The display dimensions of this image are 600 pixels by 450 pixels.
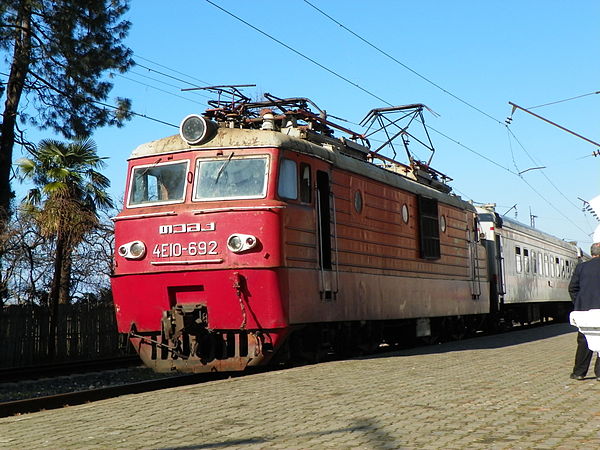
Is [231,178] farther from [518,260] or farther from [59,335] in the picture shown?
[518,260]

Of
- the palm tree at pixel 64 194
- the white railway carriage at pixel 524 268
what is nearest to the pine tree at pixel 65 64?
the palm tree at pixel 64 194

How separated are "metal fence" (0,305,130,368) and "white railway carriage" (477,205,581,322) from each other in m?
9.52

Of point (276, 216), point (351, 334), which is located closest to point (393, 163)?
point (351, 334)

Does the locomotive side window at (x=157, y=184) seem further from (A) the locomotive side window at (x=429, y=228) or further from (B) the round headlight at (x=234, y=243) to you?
(A) the locomotive side window at (x=429, y=228)

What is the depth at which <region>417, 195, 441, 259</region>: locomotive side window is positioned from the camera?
51.4 ft

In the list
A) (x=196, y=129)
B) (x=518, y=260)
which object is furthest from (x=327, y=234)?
(x=518, y=260)

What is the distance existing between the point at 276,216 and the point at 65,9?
10905 mm

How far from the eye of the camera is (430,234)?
1611 cm

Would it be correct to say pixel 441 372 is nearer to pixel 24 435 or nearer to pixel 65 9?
pixel 24 435

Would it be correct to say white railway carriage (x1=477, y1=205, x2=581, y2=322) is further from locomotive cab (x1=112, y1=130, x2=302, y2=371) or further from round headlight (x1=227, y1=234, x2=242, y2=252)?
round headlight (x1=227, y1=234, x2=242, y2=252)

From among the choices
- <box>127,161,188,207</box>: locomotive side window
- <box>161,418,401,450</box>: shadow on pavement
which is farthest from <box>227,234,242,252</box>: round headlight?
<box>161,418,401,450</box>: shadow on pavement

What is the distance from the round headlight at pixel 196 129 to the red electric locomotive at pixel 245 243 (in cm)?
2

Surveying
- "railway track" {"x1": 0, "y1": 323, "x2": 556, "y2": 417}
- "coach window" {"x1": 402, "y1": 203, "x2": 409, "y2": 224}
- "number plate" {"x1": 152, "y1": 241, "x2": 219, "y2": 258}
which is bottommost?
"railway track" {"x1": 0, "y1": 323, "x2": 556, "y2": 417}

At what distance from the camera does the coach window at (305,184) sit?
37.6 feet
